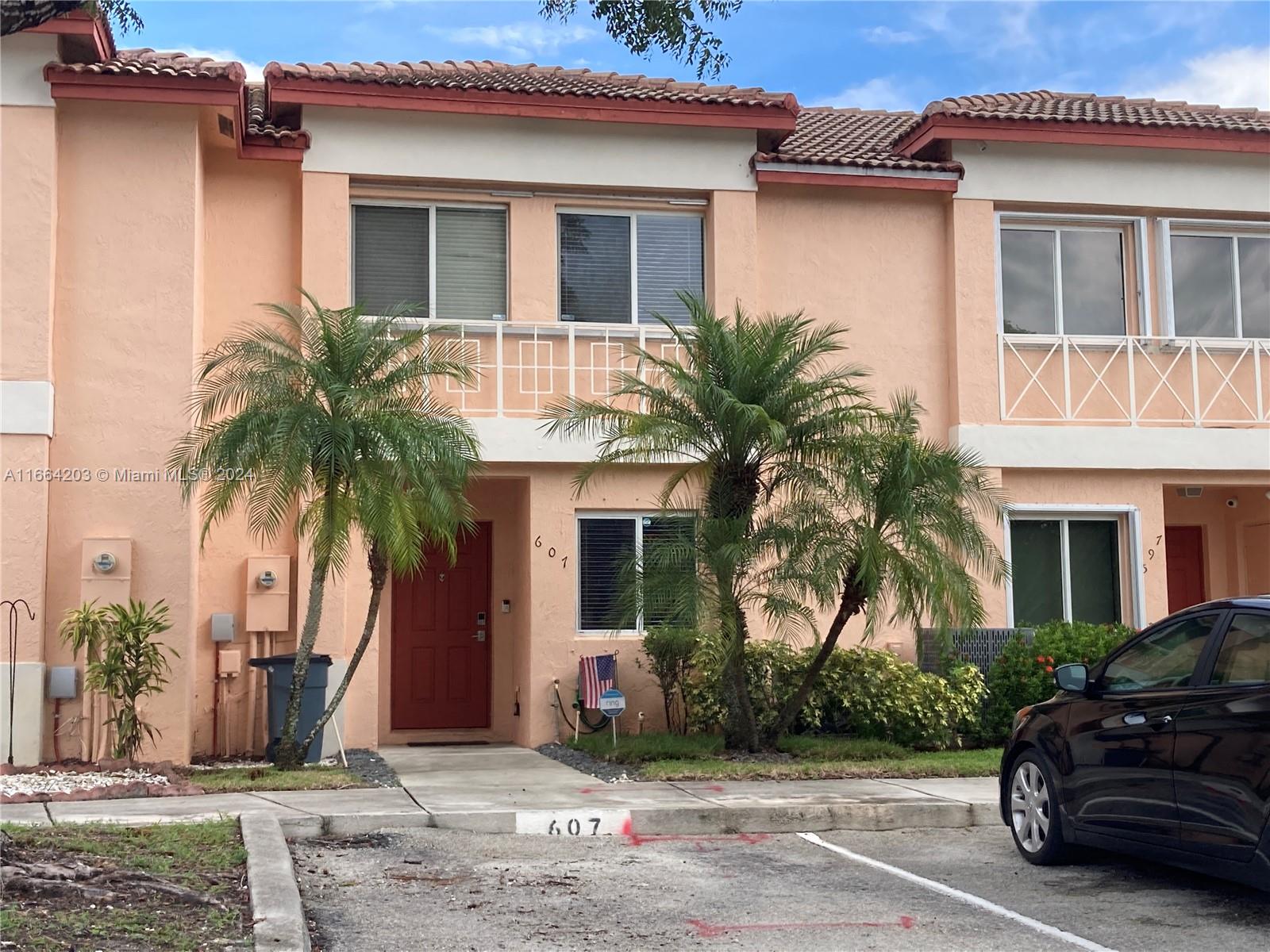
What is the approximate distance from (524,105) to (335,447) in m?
5.16

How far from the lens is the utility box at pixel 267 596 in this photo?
13352 millimetres

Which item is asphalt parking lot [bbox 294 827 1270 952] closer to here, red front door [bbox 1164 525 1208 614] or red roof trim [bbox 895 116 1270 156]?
red roof trim [bbox 895 116 1270 156]

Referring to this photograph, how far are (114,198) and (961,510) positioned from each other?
8364 millimetres

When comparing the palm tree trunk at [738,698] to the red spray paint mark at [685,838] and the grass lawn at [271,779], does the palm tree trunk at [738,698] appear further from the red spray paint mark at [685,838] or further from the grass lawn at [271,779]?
the grass lawn at [271,779]

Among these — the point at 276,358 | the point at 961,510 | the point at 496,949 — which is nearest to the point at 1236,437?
the point at 961,510

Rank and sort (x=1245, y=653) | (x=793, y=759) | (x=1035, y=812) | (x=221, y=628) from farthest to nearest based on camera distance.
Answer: (x=221, y=628), (x=793, y=759), (x=1035, y=812), (x=1245, y=653)

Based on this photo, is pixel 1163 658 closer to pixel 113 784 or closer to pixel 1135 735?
pixel 1135 735

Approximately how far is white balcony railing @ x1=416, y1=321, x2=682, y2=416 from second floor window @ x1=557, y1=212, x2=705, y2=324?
39cm

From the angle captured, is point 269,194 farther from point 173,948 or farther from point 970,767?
point 173,948

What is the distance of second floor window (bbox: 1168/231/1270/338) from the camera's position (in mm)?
16219

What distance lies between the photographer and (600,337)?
47.8ft

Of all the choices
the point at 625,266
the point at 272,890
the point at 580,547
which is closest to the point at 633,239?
the point at 625,266

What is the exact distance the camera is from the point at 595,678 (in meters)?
13.8

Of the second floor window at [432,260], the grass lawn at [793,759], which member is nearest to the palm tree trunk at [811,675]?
the grass lawn at [793,759]
